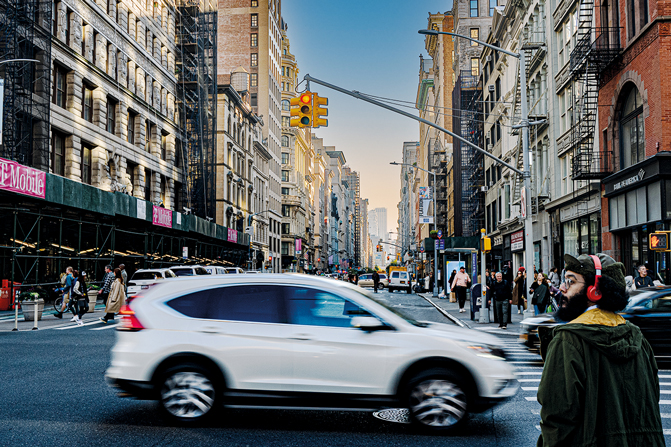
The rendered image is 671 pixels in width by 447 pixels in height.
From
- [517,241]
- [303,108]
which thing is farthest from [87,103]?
[517,241]

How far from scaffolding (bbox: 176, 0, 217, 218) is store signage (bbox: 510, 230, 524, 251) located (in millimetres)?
27749

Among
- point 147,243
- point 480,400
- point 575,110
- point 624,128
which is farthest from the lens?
point 147,243

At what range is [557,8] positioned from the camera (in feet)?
104

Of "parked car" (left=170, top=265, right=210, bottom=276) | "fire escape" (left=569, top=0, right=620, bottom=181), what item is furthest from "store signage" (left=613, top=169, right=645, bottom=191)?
"parked car" (left=170, top=265, right=210, bottom=276)

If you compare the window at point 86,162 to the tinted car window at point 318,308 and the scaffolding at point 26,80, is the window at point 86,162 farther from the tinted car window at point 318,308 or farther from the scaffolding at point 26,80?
the tinted car window at point 318,308

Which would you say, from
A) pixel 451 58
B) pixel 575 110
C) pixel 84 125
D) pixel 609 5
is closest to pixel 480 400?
pixel 609 5

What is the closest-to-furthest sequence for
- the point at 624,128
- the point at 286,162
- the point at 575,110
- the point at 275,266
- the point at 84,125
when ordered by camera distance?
the point at 624,128, the point at 575,110, the point at 84,125, the point at 275,266, the point at 286,162

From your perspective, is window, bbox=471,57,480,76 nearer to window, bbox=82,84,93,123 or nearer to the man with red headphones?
window, bbox=82,84,93,123

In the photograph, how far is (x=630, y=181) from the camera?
72.8 ft

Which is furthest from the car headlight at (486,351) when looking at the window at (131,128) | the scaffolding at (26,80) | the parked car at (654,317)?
the window at (131,128)

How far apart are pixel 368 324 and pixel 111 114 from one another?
38.7 meters

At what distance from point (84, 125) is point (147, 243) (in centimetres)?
993

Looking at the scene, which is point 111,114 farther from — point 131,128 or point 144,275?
point 144,275

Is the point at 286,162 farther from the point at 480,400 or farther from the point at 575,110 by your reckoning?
the point at 480,400
